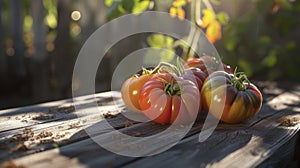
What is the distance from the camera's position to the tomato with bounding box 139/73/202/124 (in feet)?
4.22

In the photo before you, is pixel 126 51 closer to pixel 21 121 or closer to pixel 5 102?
pixel 5 102

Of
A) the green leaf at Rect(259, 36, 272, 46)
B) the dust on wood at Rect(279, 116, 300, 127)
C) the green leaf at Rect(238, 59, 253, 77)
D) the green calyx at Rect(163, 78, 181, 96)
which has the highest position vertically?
the green calyx at Rect(163, 78, 181, 96)

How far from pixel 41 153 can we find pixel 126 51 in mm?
2424

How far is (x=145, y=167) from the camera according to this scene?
91 centimetres

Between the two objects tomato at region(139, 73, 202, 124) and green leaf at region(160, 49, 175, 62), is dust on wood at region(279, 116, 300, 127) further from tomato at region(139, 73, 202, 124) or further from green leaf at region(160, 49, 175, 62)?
green leaf at region(160, 49, 175, 62)

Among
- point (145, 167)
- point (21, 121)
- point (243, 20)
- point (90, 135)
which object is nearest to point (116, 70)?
point (243, 20)

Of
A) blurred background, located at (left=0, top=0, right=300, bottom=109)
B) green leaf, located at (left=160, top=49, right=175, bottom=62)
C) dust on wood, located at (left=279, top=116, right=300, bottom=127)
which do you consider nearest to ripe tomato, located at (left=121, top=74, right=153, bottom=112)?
dust on wood, located at (left=279, top=116, right=300, bottom=127)

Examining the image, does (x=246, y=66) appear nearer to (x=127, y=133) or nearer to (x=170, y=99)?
(x=170, y=99)

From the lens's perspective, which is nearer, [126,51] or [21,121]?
[21,121]

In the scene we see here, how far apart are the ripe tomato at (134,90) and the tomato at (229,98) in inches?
9.3

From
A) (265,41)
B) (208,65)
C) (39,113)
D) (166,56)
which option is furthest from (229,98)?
(265,41)

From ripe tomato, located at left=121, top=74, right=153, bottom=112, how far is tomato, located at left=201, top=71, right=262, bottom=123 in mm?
236

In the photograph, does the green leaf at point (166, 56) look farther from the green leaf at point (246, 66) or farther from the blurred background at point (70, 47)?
the green leaf at point (246, 66)

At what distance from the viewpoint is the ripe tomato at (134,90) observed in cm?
146
